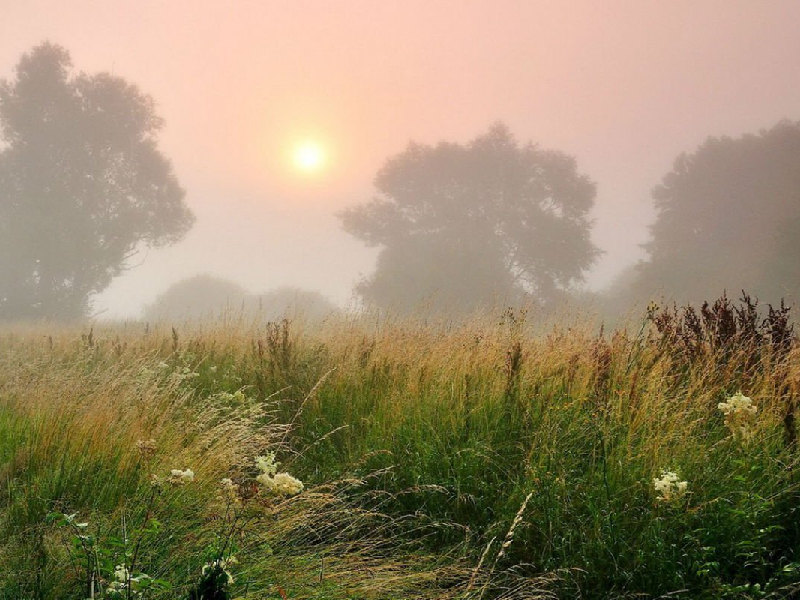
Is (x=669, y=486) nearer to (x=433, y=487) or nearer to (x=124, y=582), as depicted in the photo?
(x=433, y=487)

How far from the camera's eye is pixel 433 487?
3469 mm

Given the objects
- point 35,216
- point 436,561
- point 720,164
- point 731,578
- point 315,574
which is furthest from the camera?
point 720,164

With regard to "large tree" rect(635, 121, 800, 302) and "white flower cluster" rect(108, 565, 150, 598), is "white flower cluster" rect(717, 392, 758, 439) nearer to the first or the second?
"white flower cluster" rect(108, 565, 150, 598)

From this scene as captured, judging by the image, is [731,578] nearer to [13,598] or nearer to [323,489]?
[323,489]

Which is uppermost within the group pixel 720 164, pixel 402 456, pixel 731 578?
pixel 720 164

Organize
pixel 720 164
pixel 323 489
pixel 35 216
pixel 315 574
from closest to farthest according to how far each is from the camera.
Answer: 1. pixel 315 574
2. pixel 323 489
3. pixel 35 216
4. pixel 720 164

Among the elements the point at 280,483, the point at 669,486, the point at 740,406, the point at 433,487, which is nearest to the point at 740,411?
the point at 740,406

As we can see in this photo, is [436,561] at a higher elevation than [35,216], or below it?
below

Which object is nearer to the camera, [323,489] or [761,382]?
[323,489]

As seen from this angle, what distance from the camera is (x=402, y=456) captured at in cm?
393

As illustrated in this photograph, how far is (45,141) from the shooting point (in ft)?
93.8

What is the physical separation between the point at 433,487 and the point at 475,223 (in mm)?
31215

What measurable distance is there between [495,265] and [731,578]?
30269 mm

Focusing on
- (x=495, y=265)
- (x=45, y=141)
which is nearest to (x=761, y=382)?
(x=495, y=265)
